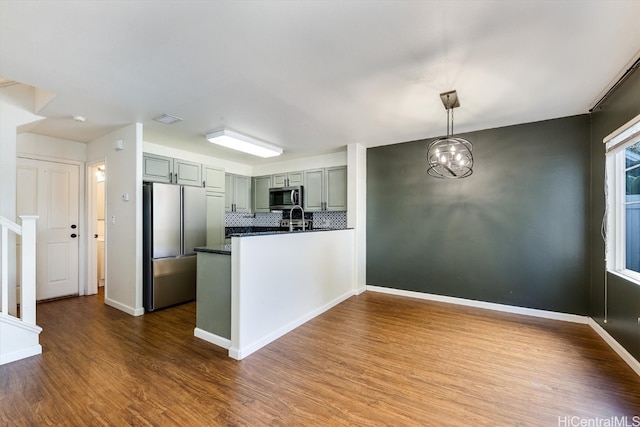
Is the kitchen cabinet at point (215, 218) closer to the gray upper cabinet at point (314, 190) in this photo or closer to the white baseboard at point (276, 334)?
the gray upper cabinet at point (314, 190)

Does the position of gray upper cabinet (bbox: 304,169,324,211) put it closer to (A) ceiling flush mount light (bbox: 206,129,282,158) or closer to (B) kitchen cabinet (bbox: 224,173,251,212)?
(A) ceiling flush mount light (bbox: 206,129,282,158)

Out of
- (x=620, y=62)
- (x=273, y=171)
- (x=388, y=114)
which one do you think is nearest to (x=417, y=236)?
(x=388, y=114)

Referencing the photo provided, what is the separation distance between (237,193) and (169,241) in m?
2.09

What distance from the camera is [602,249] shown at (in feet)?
9.52

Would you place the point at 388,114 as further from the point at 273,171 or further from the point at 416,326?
the point at 273,171

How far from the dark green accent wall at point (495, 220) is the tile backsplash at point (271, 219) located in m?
0.74

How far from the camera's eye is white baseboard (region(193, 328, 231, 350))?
2.63 meters

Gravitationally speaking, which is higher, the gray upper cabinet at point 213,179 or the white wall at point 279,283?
the gray upper cabinet at point 213,179

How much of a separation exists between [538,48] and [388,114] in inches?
56.6

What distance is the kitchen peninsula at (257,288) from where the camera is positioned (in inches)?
97.4

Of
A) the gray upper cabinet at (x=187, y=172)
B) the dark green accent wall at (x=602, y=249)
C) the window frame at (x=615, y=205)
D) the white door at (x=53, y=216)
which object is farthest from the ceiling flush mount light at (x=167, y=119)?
the window frame at (x=615, y=205)

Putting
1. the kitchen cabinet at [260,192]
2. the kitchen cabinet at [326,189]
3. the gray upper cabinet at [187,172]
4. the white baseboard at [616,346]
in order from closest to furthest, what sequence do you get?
1. the white baseboard at [616,346]
2. the gray upper cabinet at [187,172]
3. the kitchen cabinet at [326,189]
4. the kitchen cabinet at [260,192]

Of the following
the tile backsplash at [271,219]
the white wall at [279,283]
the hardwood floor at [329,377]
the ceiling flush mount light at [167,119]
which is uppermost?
the ceiling flush mount light at [167,119]

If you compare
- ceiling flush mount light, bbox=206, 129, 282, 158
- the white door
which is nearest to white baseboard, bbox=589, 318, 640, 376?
ceiling flush mount light, bbox=206, 129, 282, 158
